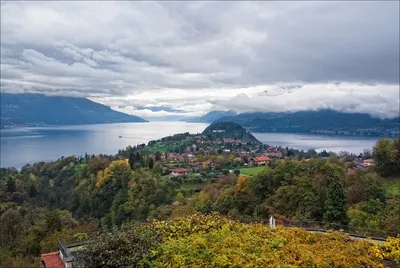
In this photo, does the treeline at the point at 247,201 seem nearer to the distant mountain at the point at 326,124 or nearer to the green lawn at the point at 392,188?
the green lawn at the point at 392,188

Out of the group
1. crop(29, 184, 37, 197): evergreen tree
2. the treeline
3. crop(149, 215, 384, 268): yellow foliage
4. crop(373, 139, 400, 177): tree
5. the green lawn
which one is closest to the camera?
crop(149, 215, 384, 268): yellow foliage

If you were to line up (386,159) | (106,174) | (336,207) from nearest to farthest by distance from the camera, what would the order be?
(336,207) → (386,159) → (106,174)

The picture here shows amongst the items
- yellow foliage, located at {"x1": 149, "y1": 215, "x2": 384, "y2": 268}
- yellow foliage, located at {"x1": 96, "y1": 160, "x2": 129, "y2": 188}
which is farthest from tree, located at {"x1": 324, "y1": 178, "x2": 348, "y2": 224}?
yellow foliage, located at {"x1": 96, "y1": 160, "x2": 129, "y2": 188}

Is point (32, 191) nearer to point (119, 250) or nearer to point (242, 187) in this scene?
point (242, 187)

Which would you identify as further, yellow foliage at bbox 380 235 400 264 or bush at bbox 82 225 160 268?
yellow foliage at bbox 380 235 400 264

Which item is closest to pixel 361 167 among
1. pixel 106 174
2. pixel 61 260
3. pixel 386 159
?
pixel 386 159

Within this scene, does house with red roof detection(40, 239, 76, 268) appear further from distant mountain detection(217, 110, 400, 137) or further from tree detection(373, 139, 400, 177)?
distant mountain detection(217, 110, 400, 137)

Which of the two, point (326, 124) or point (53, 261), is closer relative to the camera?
point (53, 261)
